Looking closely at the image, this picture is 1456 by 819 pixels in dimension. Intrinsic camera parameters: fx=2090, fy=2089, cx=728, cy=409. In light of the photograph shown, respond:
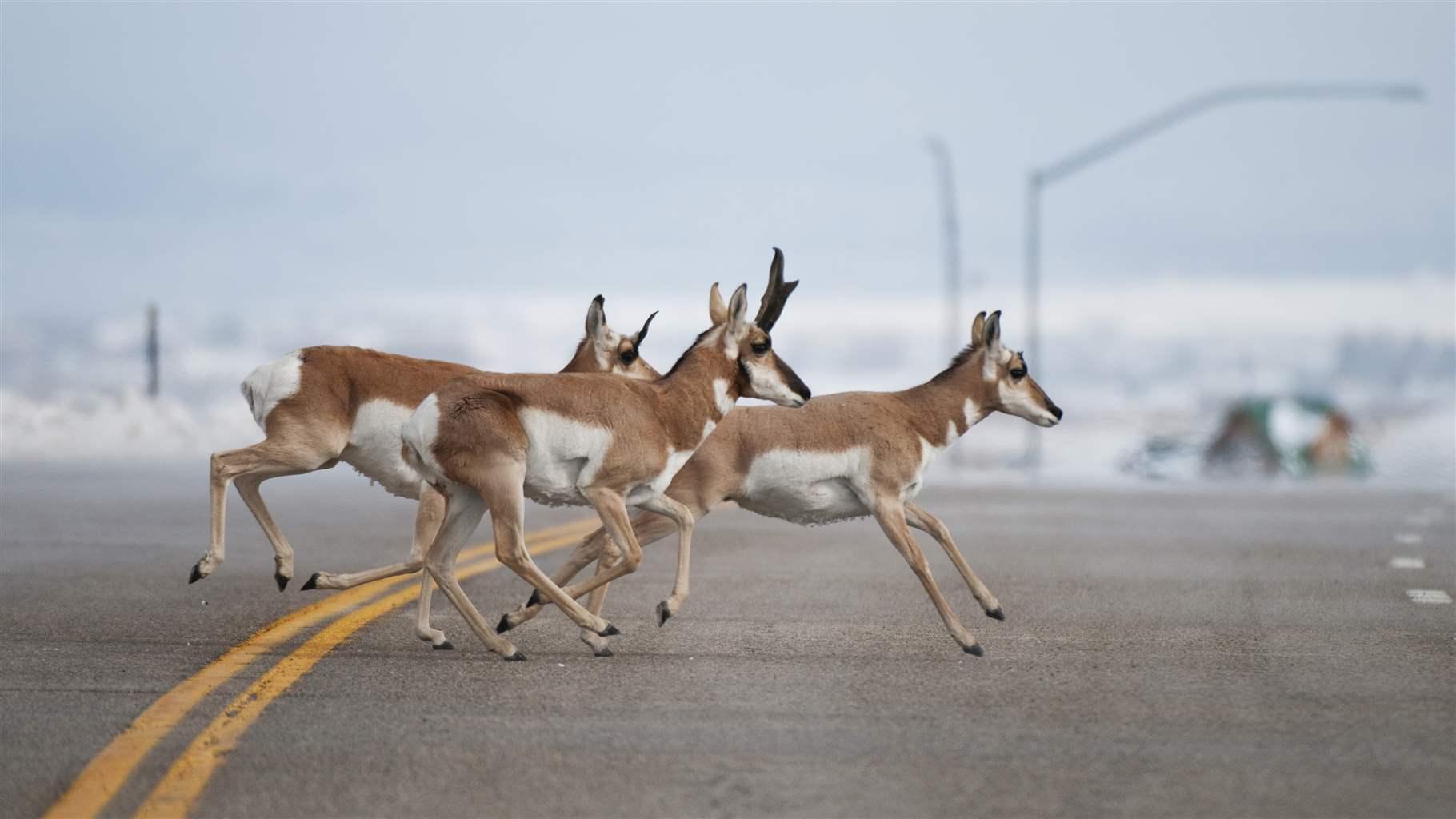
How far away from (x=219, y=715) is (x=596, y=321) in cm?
413

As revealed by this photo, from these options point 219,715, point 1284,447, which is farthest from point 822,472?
point 1284,447

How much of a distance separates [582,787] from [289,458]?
16.9 ft

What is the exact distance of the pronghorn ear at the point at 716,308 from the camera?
36.9 feet

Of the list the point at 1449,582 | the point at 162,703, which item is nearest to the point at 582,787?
the point at 162,703

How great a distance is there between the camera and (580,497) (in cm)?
→ 1033

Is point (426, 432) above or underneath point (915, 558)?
above

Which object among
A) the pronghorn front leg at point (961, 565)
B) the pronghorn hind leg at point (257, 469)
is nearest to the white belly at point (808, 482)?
the pronghorn front leg at point (961, 565)

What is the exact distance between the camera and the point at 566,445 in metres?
10.0

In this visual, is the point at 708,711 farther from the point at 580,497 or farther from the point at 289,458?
the point at 289,458

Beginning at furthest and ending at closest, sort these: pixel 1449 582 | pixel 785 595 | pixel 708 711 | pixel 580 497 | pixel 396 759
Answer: pixel 1449 582 → pixel 785 595 → pixel 580 497 → pixel 708 711 → pixel 396 759

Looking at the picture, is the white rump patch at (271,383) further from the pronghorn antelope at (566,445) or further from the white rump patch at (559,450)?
the white rump patch at (559,450)

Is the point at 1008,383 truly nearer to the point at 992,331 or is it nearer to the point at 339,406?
the point at 992,331

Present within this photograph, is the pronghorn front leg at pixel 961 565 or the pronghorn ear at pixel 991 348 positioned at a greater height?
the pronghorn ear at pixel 991 348

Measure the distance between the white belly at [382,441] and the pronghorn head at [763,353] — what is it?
191cm
